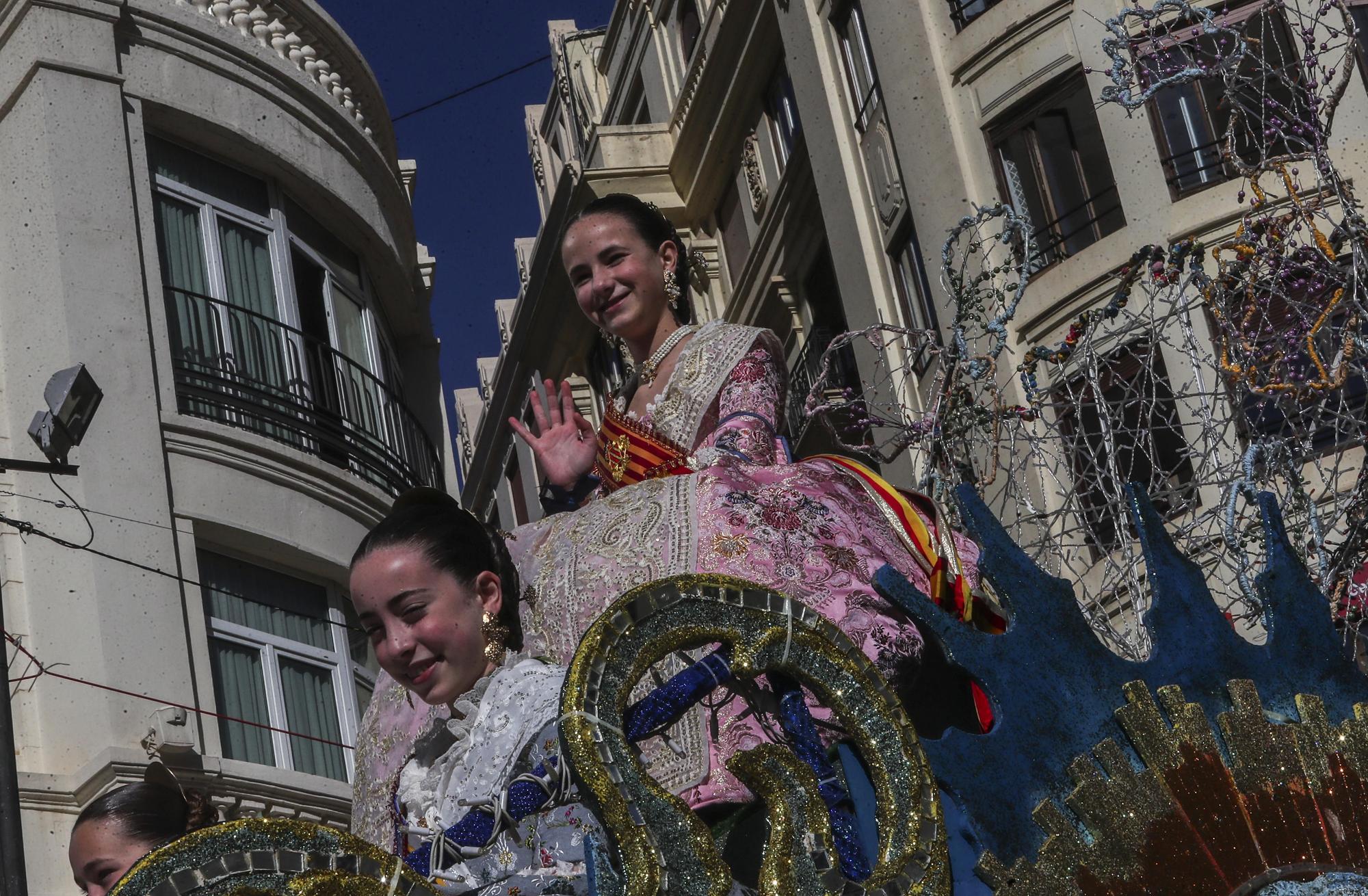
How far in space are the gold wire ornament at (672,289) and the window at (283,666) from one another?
17.8 ft

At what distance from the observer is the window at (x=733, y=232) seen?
2305 centimetres

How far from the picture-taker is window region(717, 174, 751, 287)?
23047 millimetres

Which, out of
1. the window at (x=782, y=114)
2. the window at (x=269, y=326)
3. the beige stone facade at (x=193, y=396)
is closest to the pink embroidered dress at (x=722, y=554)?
the beige stone facade at (x=193, y=396)

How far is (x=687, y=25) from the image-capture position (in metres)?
24.3

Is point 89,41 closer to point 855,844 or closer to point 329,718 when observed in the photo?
point 329,718

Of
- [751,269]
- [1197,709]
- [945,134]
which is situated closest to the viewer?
[1197,709]

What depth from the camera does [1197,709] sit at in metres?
4.01

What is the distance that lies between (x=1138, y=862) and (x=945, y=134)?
13.6m

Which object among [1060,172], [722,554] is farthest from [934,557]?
[1060,172]

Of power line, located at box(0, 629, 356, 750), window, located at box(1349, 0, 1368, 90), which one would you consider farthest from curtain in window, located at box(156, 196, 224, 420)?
window, located at box(1349, 0, 1368, 90)

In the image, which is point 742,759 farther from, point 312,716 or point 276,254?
point 276,254

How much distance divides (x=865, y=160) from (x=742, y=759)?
610 inches

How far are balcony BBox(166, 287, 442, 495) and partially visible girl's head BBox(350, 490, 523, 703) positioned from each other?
279 inches

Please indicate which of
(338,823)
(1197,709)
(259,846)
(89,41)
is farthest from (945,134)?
(259,846)
